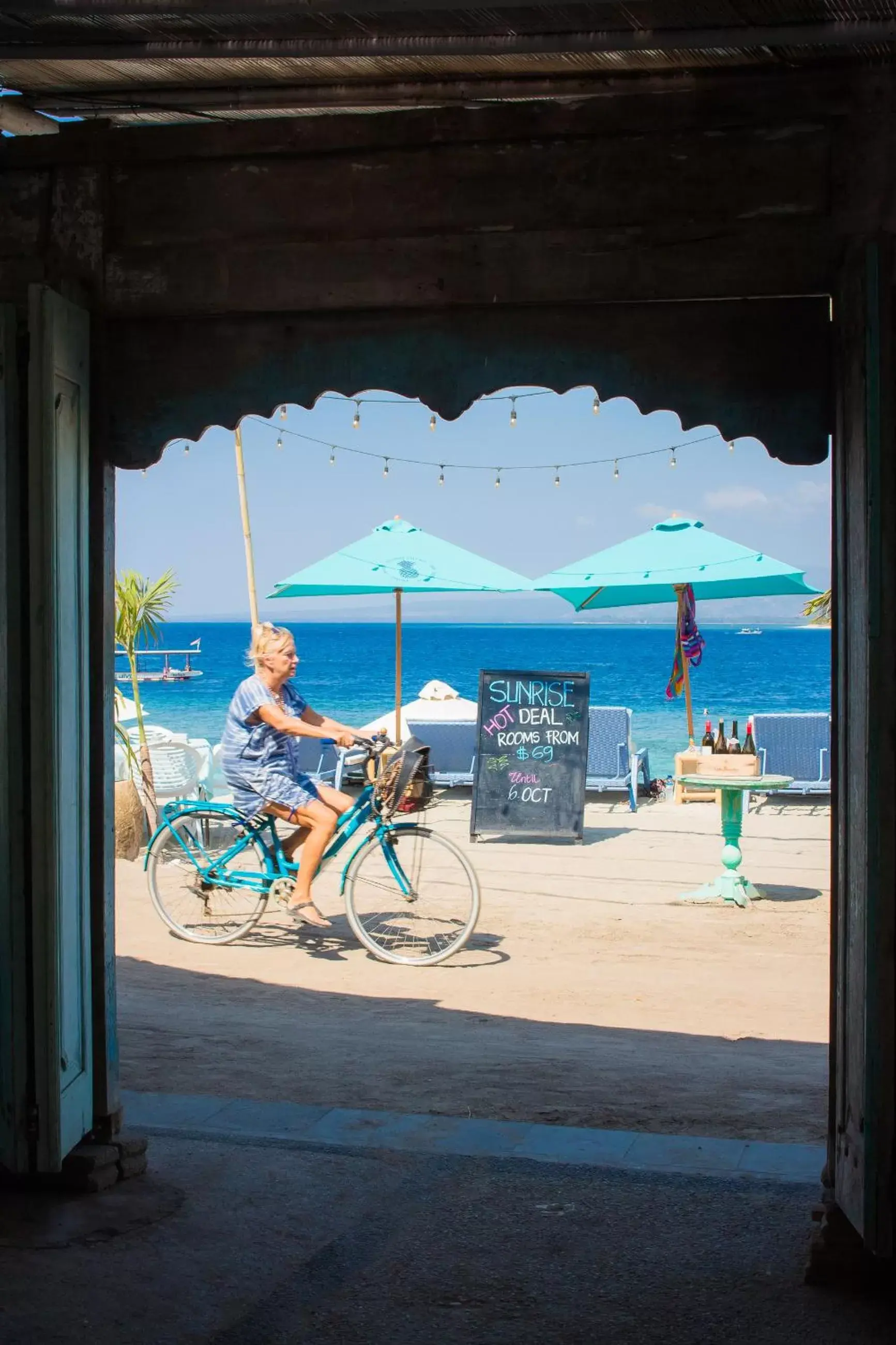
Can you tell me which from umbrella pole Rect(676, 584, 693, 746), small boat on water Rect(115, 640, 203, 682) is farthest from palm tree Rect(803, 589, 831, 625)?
small boat on water Rect(115, 640, 203, 682)

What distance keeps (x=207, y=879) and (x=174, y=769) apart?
450 centimetres

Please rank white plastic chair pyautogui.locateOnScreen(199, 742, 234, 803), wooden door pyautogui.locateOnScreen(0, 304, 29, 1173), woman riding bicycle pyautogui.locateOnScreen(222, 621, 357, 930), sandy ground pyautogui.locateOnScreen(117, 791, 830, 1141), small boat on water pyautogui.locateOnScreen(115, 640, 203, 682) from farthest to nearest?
1. small boat on water pyautogui.locateOnScreen(115, 640, 203, 682)
2. white plastic chair pyautogui.locateOnScreen(199, 742, 234, 803)
3. woman riding bicycle pyautogui.locateOnScreen(222, 621, 357, 930)
4. sandy ground pyautogui.locateOnScreen(117, 791, 830, 1141)
5. wooden door pyautogui.locateOnScreen(0, 304, 29, 1173)

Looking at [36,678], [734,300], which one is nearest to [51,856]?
[36,678]

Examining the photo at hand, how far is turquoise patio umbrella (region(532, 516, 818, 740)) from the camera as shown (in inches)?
563

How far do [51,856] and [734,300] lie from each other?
2.29 metres

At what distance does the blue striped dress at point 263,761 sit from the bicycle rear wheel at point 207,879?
251mm

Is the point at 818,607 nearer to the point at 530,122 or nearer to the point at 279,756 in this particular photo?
the point at 279,756

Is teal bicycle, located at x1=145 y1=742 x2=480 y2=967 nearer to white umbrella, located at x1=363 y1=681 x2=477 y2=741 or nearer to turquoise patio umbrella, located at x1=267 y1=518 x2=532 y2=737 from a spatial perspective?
turquoise patio umbrella, located at x1=267 y1=518 x2=532 y2=737

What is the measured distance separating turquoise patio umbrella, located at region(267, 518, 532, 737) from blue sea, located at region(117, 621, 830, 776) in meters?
12.6

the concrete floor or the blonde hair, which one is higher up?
the blonde hair

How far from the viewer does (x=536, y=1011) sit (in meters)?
6.45

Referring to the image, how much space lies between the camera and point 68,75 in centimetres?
362

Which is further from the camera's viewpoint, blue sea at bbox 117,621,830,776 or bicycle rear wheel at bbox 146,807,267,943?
blue sea at bbox 117,621,830,776

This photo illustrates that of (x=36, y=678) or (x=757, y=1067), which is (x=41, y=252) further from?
(x=757, y=1067)
